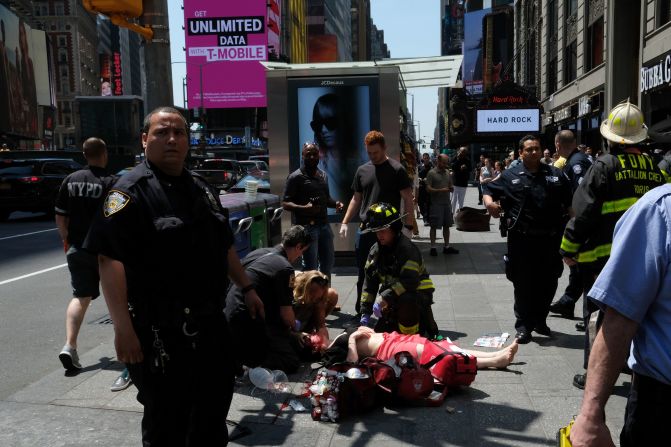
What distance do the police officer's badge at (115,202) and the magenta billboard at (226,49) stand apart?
74494 mm

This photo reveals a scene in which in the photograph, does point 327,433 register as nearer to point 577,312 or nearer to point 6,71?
point 577,312

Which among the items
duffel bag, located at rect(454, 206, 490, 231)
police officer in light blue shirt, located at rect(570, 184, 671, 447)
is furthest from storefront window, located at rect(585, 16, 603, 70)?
police officer in light blue shirt, located at rect(570, 184, 671, 447)

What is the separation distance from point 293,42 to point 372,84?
304 ft

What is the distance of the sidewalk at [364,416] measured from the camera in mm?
4148

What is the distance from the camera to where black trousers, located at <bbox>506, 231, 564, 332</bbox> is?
20.4 feet

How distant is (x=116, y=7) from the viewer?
653 centimetres

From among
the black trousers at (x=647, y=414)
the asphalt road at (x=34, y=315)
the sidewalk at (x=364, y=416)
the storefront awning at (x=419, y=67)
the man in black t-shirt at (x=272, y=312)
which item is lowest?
the asphalt road at (x=34, y=315)

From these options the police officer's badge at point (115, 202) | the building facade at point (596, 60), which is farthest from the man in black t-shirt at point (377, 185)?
the building facade at point (596, 60)

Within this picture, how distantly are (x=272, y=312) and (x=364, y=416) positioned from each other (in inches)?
51.4

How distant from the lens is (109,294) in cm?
276

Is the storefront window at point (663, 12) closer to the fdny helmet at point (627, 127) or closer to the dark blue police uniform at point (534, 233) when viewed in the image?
the dark blue police uniform at point (534, 233)

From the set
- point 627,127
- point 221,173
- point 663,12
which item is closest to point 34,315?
point 627,127

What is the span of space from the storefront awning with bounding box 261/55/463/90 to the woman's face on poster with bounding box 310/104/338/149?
2.17ft

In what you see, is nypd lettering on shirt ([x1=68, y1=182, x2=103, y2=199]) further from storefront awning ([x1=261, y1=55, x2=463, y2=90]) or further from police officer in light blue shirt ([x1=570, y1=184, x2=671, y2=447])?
storefront awning ([x1=261, y1=55, x2=463, y2=90])
